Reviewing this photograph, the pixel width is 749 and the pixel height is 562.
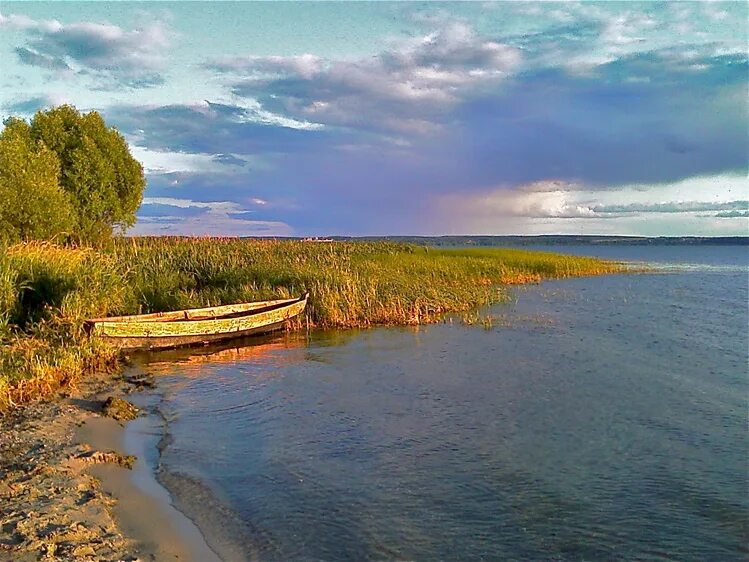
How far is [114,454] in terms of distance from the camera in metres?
8.46

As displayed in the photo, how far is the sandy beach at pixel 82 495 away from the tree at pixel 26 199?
63.4ft

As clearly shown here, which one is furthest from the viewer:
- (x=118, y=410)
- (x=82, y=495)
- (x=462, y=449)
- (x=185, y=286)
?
(x=185, y=286)

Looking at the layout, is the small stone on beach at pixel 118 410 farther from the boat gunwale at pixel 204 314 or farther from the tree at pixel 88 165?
the tree at pixel 88 165

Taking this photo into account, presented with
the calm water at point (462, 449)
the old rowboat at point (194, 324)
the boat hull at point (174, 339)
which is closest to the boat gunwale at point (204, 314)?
the old rowboat at point (194, 324)

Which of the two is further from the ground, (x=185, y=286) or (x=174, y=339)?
(x=185, y=286)

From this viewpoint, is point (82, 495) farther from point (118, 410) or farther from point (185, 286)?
point (185, 286)

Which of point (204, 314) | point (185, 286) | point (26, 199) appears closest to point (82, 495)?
point (204, 314)

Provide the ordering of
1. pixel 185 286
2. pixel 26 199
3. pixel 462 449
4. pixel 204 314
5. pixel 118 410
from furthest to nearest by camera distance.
A: pixel 26 199 → pixel 185 286 → pixel 204 314 → pixel 118 410 → pixel 462 449

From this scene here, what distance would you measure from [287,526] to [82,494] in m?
2.21

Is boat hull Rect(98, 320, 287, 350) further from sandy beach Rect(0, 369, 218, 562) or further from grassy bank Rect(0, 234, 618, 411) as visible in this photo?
sandy beach Rect(0, 369, 218, 562)

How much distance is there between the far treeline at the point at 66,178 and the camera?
27.7m

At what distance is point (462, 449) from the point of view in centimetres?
Result: 967

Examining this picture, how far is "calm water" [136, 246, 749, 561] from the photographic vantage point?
6855 mm

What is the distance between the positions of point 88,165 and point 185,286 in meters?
20.7
